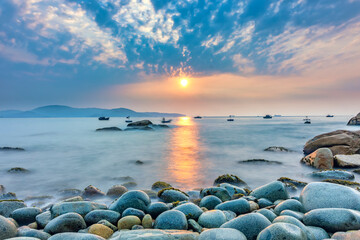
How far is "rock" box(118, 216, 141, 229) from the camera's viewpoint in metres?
3.69

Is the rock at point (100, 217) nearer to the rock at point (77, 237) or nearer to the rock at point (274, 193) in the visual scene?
the rock at point (77, 237)

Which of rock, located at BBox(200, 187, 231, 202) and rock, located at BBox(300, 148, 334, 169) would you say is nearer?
rock, located at BBox(200, 187, 231, 202)

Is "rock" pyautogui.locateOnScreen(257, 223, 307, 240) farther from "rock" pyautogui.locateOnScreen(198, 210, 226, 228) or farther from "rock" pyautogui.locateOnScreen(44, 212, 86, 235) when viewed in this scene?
"rock" pyautogui.locateOnScreen(44, 212, 86, 235)

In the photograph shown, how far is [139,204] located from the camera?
4.31 metres

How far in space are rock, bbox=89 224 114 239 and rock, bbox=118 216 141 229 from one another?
0.22 meters

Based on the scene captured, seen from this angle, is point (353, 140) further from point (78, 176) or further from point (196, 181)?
point (78, 176)

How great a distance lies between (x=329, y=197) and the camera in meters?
3.88

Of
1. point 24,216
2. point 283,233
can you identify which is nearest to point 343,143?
point 283,233

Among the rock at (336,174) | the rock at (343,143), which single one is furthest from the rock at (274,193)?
the rock at (343,143)

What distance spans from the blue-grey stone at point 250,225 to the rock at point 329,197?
1548 mm

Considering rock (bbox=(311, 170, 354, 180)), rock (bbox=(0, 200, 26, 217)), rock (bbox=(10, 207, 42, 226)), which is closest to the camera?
rock (bbox=(10, 207, 42, 226))

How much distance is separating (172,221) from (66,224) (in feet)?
6.35

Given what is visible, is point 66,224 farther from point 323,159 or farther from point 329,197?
point 323,159

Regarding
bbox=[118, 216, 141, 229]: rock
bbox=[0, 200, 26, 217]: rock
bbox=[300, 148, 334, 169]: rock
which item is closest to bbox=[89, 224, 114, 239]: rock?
bbox=[118, 216, 141, 229]: rock
